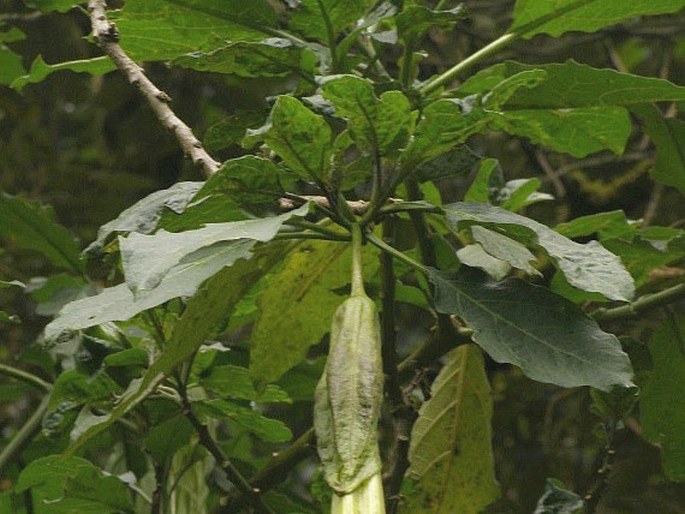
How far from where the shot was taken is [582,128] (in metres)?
1.11

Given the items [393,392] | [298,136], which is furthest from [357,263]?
[393,392]

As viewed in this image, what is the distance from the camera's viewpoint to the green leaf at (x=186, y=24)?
3.28 feet

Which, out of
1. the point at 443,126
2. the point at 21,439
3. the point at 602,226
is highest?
the point at 443,126

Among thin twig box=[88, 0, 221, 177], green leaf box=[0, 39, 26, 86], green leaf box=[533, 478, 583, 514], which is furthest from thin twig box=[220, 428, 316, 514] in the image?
green leaf box=[0, 39, 26, 86]

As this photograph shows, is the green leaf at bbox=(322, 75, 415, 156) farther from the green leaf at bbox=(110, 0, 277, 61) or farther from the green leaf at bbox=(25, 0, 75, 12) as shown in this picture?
the green leaf at bbox=(25, 0, 75, 12)

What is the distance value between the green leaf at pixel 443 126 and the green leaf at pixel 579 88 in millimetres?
154

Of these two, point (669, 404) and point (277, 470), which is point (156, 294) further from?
point (669, 404)

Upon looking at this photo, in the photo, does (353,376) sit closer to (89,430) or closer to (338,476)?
(338,476)

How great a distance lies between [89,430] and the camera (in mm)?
890

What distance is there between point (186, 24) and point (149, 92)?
16 cm

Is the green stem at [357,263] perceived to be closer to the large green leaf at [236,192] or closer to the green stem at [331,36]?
the large green leaf at [236,192]

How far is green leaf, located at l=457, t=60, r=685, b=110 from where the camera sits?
0.96 meters

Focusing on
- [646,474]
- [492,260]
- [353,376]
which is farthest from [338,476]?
[646,474]

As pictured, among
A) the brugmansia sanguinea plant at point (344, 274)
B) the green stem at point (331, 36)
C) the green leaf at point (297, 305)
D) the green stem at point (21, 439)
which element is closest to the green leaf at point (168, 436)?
the brugmansia sanguinea plant at point (344, 274)
